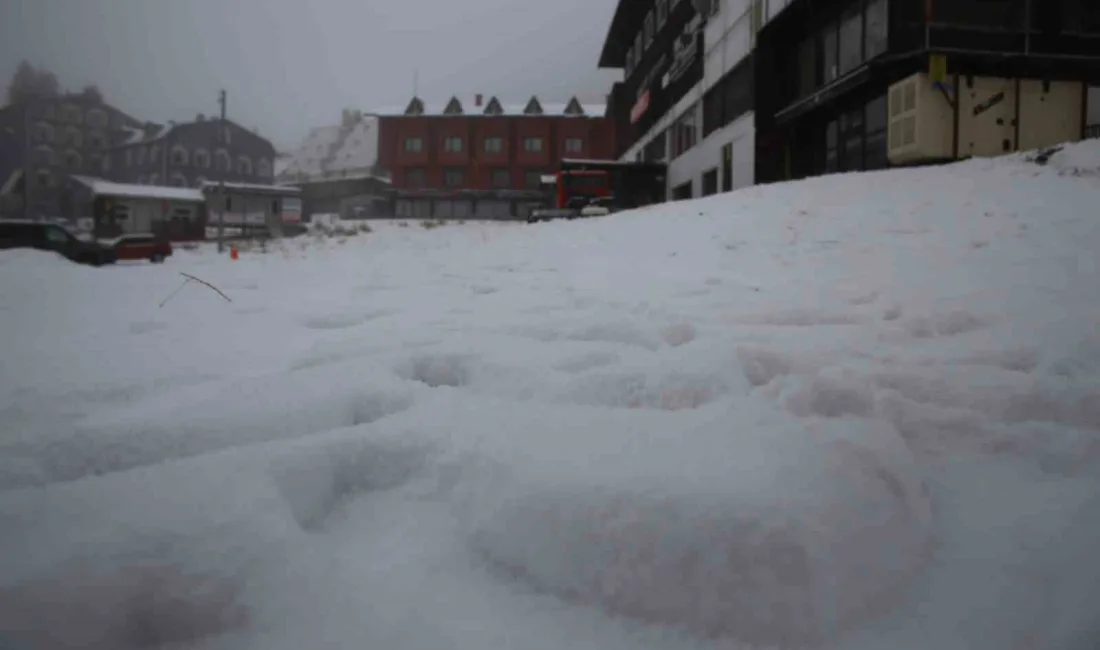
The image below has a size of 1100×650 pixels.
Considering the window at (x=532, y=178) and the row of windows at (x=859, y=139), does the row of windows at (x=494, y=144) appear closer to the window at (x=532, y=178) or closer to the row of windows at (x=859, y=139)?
the window at (x=532, y=178)

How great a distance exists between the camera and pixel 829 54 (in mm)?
15266

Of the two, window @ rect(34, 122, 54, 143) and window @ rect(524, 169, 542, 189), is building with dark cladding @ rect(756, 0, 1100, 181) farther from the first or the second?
window @ rect(524, 169, 542, 189)

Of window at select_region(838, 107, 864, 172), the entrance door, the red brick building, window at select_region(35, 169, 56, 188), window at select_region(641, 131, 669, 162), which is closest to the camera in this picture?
window at select_region(35, 169, 56, 188)

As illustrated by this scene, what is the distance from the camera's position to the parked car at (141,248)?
653 inches

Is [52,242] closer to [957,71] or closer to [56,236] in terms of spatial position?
[56,236]

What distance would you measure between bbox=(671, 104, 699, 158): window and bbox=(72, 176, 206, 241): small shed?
56.3 ft

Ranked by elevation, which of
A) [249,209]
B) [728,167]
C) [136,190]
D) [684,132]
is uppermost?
[684,132]

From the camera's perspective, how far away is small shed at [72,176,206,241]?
7645 mm

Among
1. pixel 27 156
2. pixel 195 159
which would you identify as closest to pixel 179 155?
pixel 195 159

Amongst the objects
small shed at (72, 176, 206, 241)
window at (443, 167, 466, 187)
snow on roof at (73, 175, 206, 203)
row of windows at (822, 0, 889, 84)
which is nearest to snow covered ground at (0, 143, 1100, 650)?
snow on roof at (73, 175, 206, 203)

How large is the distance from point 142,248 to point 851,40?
1982cm

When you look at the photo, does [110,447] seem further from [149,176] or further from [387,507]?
[149,176]

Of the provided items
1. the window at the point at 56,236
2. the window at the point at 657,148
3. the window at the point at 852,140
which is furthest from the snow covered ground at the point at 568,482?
the window at the point at 657,148

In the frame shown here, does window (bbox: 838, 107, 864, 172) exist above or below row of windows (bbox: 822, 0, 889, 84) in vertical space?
below
